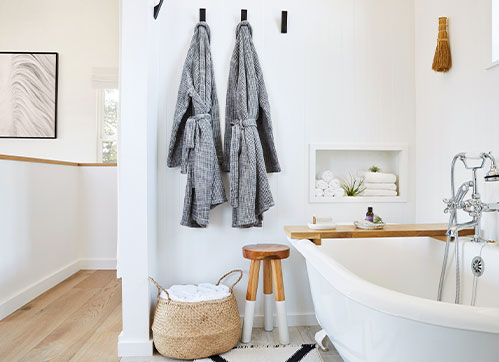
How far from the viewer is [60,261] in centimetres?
326

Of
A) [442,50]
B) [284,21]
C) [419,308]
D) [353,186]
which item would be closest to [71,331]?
[353,186]

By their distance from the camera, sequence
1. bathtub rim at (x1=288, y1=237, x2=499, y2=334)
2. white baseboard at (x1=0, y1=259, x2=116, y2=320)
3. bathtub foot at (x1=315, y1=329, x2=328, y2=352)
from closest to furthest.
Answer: bathtub rim at (x1=288, y1=237, x2=499, y2=334), bathtub foot at (x1=315, y1=329, x2=328, y2=352), white baseboard at (x1=0, y1=259, x2=116, y2=320)

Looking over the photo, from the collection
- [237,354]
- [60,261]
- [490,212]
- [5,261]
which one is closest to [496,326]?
[490,212]

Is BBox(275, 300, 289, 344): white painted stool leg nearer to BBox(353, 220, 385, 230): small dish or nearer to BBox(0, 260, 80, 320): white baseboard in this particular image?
BBox(353, 220, 385, 230): small dish

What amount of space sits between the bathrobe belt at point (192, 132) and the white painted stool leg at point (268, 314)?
0.87m

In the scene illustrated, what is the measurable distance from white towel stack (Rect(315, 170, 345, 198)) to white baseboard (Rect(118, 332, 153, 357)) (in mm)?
1266

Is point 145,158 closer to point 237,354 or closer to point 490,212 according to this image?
point 237,354

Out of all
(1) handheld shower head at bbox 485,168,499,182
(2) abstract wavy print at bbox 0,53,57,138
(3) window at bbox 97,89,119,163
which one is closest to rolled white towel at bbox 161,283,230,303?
(1) handheld shower head at bbox 485,168,499,182

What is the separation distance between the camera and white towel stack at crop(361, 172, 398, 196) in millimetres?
2354

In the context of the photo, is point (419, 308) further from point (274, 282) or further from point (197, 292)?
point (197, 292)

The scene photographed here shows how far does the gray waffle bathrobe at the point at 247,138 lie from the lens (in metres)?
2.09

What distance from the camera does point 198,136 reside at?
6.82 ft

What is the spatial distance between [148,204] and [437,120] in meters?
1.68

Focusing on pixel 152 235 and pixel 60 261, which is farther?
pixel 60 261
